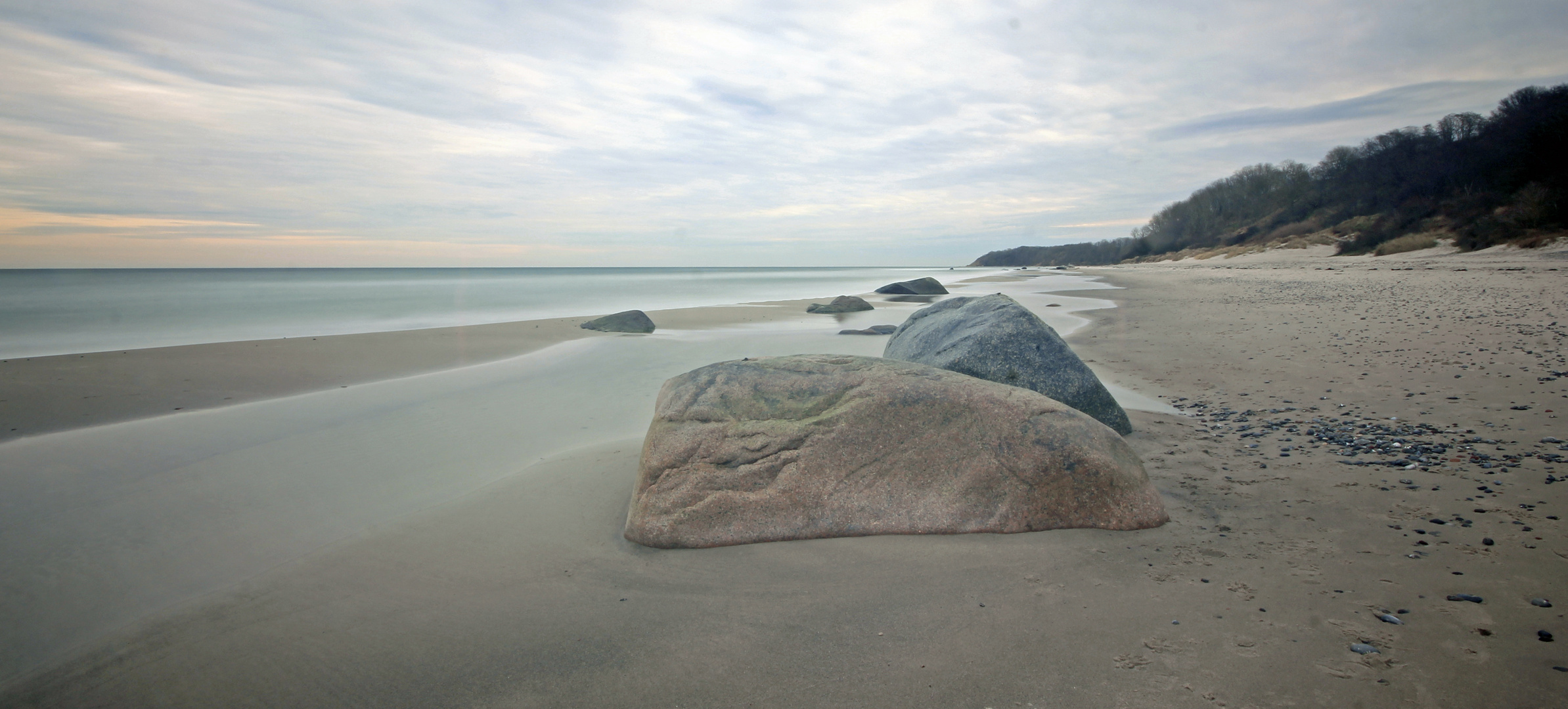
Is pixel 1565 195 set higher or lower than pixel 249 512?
higher

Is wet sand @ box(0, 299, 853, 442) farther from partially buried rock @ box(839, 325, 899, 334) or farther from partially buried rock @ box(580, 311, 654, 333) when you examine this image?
partially buried rock @ box(839, 325, 899, 334)

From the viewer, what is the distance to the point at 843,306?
20172 millimetres

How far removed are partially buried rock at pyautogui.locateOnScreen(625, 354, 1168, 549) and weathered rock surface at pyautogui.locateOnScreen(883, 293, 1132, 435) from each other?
59.1 inches

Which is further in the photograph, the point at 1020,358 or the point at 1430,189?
the point at 1430,189

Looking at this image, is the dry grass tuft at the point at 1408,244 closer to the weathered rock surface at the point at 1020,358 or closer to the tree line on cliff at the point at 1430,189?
the tree line on cliff at the point at 1430,189

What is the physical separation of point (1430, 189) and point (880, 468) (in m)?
45.5

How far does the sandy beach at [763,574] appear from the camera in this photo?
219 centimetres

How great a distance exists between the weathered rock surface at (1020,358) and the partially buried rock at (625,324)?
383 inches

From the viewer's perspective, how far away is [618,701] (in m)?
2.16

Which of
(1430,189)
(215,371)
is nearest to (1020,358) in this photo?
(215,371)

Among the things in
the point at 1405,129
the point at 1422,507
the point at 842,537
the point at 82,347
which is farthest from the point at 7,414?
the point at 1405,129

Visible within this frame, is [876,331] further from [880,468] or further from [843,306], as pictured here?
[880,468]

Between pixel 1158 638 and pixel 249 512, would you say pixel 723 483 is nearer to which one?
pixel 1158 638

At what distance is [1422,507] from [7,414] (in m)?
11.8
